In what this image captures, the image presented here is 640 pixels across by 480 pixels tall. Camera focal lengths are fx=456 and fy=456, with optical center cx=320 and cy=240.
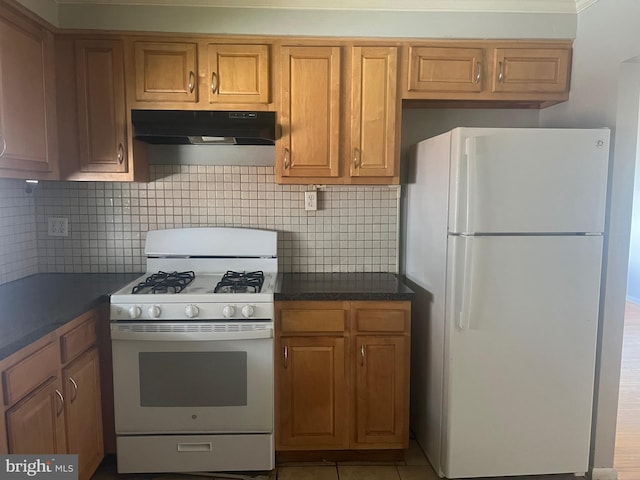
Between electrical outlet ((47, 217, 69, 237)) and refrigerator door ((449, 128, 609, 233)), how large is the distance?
216 centimetres

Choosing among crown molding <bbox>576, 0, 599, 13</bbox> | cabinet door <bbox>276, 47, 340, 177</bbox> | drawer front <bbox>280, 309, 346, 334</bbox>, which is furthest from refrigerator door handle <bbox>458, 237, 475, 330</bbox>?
crown molding <bbox>576, 0, 599, 13</bbox>

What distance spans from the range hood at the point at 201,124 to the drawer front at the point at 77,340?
0.94m

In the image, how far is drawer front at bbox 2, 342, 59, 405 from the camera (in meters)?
1.45

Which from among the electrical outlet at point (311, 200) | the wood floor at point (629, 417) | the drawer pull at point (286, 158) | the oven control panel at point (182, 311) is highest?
the drawer pull at point (286, 158)

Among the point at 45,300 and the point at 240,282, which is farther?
the point at 240,282

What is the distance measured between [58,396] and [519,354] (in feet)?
6.33

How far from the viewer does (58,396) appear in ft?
5.75

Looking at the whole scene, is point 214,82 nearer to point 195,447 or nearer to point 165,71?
point 165,71

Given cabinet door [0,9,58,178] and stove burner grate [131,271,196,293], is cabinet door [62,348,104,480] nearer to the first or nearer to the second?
stove burner grate [131,271,196,293]

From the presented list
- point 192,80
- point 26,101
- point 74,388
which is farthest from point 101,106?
point 74,388

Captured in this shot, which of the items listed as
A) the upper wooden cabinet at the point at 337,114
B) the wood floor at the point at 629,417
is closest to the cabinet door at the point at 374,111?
the upper wooden cabinet at the point at 337,114

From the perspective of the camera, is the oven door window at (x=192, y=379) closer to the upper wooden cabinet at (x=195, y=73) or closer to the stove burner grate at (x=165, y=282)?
the stove burner grate at (x=165, y=282)

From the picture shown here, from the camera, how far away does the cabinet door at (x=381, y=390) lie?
7.40ft

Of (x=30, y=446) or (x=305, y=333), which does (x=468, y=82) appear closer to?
(x=305, y=333)
